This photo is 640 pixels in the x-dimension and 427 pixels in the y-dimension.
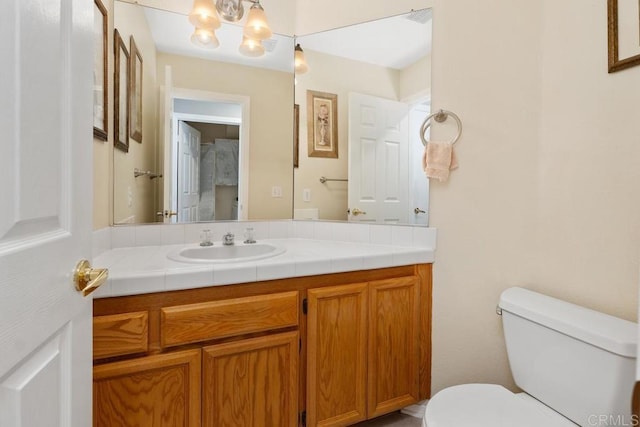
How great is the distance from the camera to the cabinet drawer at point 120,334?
39.2 inches

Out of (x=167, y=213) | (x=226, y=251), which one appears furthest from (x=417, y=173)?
(x=167, y=213)

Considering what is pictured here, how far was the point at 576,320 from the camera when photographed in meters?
1.03

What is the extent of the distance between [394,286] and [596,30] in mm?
1262

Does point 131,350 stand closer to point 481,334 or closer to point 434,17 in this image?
point 481,334

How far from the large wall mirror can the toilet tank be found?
0.61 meters

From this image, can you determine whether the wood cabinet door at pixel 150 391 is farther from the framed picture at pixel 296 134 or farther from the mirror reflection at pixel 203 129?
the framed picture at pixel 296 134

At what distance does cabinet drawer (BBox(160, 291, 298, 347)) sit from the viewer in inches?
42.6

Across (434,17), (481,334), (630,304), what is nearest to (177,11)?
(434,17)

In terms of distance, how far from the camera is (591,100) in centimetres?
119

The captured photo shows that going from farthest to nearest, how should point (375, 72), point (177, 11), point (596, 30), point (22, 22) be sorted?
point (375, 72) < point (177, 11) < point (596, 30) < point (22, 22)

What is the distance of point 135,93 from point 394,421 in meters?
2.09

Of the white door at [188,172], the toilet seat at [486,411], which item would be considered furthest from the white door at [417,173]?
the white door at [188,172]

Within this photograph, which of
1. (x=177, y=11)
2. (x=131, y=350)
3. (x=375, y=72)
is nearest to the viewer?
(x=131, y=350)
